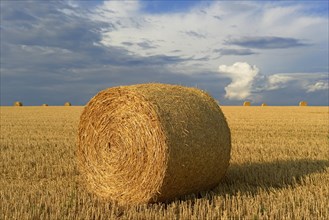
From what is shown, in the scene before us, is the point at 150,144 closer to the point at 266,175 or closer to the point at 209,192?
the point at 209,192

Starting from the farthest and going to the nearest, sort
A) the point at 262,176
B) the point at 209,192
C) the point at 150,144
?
1. the point at 262,176
2. the point at 209,192
3. the point at 150,144

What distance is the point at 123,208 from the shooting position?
5984 millimetres

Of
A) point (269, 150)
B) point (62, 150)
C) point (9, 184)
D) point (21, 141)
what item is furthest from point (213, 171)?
point (21, 141)

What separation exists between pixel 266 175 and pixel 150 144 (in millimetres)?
2602

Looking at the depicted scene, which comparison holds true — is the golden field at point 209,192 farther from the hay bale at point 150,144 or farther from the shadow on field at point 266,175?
the hay bale at point 150,144

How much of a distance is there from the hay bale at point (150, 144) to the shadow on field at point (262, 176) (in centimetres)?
29

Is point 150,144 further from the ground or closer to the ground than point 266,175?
further from the ground

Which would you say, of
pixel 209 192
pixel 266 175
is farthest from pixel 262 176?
pixel 209 192

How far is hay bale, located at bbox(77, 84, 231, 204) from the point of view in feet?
19.5

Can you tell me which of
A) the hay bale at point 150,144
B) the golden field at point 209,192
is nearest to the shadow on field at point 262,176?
the golden field at point 209,192

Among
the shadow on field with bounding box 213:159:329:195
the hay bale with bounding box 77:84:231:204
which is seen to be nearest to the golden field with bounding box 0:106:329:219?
the shadow on field with bounding box 213:159:329:195

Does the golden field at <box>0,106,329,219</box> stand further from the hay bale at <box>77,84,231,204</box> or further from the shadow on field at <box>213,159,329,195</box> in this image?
the hay bale at <box>77,84,231,204</box>

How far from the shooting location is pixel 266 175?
7535mm

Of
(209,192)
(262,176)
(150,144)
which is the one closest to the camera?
(150,144)
